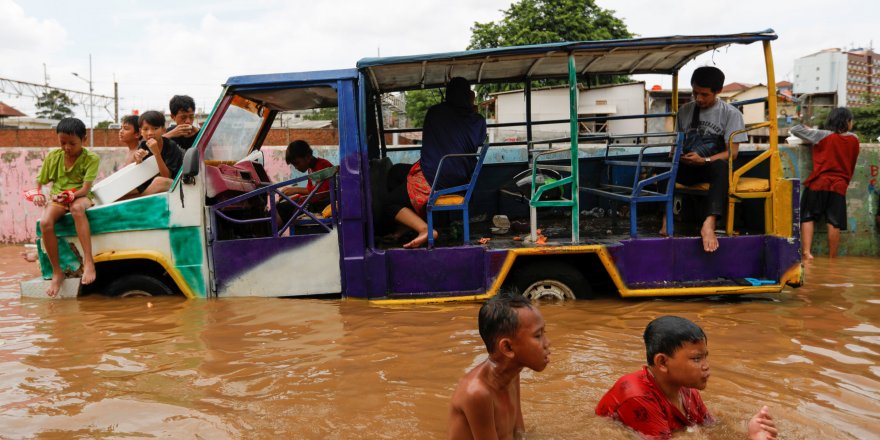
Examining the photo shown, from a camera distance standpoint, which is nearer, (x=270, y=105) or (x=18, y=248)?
(x=270, y=105)

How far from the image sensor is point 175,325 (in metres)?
4.70

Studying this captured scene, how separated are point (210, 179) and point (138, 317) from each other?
125cm

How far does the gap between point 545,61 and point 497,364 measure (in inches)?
158

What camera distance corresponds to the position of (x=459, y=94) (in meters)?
5.39

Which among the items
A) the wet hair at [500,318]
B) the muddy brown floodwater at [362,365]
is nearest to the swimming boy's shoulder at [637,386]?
the muddy brown floodwater at [362,365]

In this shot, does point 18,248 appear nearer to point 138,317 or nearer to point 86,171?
point 86,171

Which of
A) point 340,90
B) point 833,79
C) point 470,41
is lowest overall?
point 340,90

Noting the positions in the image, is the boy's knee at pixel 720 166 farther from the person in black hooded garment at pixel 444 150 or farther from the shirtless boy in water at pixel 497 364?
the shirtless boy in water at pixel 497 364

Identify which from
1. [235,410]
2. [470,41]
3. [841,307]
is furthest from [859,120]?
[235,410]

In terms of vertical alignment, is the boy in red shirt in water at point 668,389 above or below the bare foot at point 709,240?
below

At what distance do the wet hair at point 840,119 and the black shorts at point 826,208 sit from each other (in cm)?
77

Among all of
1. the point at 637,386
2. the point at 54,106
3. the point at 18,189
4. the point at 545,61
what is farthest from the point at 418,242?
the point at 54,106

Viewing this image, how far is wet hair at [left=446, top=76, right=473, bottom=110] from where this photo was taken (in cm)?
538

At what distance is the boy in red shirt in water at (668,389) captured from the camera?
8.23 ft
